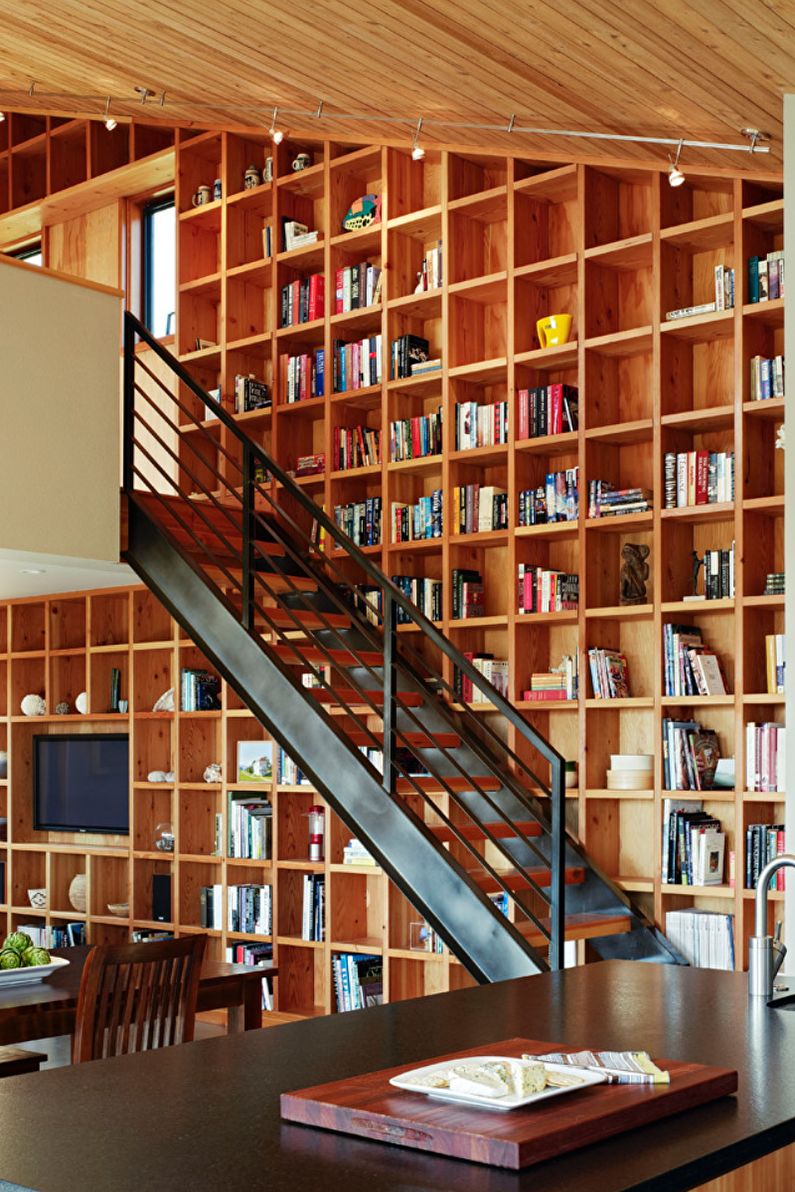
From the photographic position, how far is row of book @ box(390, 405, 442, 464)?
6.91m

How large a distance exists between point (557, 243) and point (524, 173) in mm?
361

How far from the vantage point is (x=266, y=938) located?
24.1 ft

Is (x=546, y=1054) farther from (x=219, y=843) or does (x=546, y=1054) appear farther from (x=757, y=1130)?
(x=219, y=843)

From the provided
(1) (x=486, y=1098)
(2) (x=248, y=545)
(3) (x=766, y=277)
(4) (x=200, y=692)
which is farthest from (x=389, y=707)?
(1) (x=486, y=1098)

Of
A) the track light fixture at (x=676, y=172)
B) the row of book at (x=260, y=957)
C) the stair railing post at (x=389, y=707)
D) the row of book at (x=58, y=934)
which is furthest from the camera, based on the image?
the row of book at (x=58, y=934)

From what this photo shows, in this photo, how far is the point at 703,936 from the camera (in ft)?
18.7

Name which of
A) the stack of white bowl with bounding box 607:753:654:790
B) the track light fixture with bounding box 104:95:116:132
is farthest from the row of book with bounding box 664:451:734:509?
the track light fixture with bounding box 104:95:116:132

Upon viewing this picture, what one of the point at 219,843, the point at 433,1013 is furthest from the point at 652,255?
the point at 433,1013

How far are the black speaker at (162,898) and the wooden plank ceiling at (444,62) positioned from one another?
13.6ft

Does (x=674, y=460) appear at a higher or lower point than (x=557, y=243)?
lower

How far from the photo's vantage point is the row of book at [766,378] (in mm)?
5703

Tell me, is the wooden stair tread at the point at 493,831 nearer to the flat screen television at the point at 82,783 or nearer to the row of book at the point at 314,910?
the row of book at the point at 314,910

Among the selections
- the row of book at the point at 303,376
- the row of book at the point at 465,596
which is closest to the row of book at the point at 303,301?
the row of book at the point at 303,376

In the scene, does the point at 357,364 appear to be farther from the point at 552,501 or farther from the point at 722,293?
the point at 722,293
